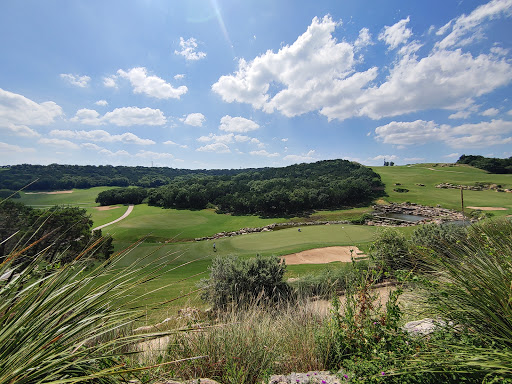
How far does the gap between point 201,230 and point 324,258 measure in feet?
82.9

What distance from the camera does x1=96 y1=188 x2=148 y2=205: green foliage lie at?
6181cm

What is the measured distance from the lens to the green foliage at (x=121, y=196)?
61.8 meters

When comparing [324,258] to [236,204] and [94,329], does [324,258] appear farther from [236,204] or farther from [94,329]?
[236,204]

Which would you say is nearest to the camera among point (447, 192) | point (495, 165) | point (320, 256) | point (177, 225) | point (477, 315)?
point (477, 315)

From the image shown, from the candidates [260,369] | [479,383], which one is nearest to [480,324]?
[479,383]

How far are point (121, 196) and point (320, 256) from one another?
63.8m

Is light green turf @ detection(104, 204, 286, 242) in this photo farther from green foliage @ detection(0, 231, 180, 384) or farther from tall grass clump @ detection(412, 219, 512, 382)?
tall grass clump @ detection(412, 219, 512, 382)

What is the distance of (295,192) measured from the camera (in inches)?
2216

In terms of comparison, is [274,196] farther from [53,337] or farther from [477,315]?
[53,337]

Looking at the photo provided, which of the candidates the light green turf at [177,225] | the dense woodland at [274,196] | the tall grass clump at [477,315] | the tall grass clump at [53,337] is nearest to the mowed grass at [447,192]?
the dense woodland at [274,196]

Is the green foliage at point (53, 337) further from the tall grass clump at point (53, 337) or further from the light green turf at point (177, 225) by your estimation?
the light green turf at point (177, 225)

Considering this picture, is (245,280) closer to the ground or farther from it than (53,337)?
closer to the ground

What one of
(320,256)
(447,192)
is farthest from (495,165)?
(320,256)

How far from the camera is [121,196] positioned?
63.8 metres
